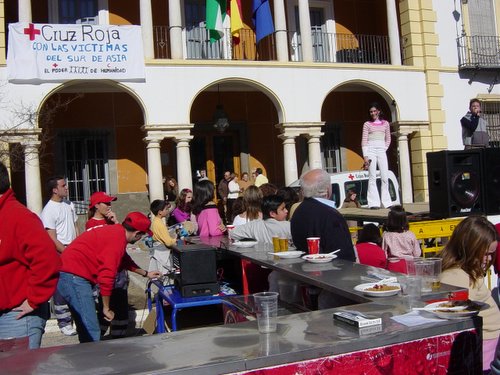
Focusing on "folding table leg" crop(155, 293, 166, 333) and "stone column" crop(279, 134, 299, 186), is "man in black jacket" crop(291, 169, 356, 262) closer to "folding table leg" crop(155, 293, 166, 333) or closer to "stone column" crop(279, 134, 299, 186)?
"folding table leg" crop(155, 293, 166, 333)

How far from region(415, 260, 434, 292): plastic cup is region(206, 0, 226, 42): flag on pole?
524 inches

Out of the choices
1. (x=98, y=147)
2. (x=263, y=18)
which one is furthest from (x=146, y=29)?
(x=98, y=147)

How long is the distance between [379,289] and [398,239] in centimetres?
364

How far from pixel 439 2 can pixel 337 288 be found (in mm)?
17862

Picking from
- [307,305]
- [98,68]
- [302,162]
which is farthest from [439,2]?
[307,305]

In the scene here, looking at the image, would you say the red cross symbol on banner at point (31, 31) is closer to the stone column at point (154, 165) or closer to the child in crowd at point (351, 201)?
the stone column at point (154, 165)

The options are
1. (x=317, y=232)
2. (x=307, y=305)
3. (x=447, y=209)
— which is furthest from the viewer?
(x=447, y=209)

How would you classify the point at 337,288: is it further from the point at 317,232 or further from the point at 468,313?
the point at 317,232

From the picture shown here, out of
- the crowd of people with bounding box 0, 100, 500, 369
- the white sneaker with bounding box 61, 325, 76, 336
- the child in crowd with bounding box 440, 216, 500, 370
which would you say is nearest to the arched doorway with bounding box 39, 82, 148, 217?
the crowd of people with bounding box 0, 100, 500, 369

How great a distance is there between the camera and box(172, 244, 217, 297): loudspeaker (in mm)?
5180

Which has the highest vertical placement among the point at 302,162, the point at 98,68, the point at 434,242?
the point at 98,68

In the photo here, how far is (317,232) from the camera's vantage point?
15.8 feet

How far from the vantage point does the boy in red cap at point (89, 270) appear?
4770mm

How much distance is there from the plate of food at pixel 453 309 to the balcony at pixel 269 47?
1466cm
